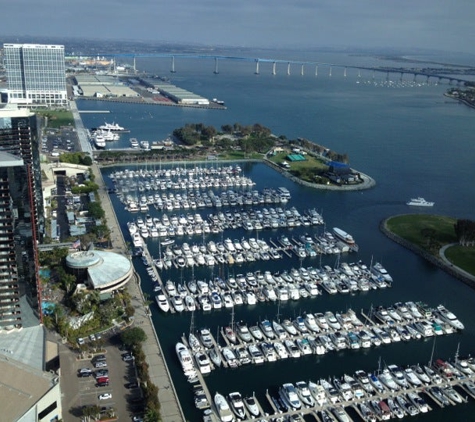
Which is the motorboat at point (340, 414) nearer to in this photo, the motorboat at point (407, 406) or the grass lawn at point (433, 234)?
the motorboat at point (407, 406)

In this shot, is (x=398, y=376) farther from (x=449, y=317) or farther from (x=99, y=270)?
(x=99, y=270)

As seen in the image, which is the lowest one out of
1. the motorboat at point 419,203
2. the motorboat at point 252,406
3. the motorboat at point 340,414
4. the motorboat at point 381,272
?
the motorboat at point 252,406

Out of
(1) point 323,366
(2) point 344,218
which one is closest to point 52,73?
(2) point 344,218

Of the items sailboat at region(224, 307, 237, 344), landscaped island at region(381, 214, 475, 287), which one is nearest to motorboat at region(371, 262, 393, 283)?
landscaped island at region(381, 214, 475, 287)

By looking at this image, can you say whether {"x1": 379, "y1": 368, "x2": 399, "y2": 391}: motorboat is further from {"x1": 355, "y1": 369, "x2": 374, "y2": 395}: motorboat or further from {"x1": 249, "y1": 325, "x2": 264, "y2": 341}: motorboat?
{"x1": 249, "y1": 325, "x2": 264, "y2": 341}: motorboat

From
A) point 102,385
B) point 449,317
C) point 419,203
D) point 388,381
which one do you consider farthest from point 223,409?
point 419,203

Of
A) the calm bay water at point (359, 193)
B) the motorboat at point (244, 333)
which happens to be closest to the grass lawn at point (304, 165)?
the calm bay water at point (359, 193)
